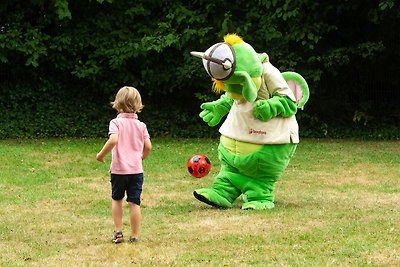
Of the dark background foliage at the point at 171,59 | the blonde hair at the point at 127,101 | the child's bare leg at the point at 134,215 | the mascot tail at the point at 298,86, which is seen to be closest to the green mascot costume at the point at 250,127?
the mascot tail at the point at 298,86

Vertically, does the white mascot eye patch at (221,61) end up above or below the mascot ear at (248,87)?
above

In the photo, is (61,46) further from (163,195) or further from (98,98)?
(163,195)

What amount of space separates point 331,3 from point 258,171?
396 inches

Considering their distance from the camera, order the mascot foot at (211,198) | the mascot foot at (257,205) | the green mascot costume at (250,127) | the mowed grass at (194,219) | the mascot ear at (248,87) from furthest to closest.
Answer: the mascot foot at (211,198), the mascot foot at (257,205), the green mascot costume at (250,127), the mascot ear at (248,87), the mowed grass at (194,219)

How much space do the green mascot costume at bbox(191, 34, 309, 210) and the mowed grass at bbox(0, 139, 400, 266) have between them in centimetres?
30

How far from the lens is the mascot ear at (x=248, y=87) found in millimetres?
8188

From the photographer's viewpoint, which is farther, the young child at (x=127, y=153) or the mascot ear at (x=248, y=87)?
the mascot ear at (x=248, y=87)

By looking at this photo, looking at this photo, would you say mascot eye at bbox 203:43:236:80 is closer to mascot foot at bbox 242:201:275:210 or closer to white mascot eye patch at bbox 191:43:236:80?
white mascot eye patch at bbox 191:43:236:80

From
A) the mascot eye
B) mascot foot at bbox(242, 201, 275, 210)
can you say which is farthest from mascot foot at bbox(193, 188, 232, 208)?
the mascot eye

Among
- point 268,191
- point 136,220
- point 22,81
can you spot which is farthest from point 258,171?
point 22,81

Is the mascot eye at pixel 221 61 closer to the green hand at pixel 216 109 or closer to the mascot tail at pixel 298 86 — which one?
the green hand at pixel 216 109

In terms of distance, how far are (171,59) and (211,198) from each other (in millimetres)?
10217

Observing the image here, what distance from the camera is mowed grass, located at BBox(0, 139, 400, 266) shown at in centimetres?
627

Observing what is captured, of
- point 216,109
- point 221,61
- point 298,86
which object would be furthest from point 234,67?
point 298,86
